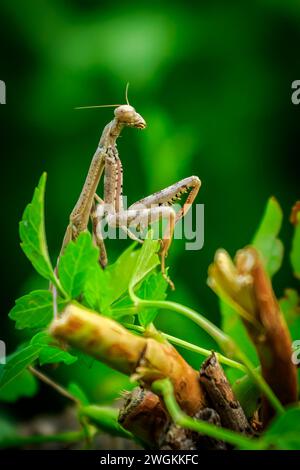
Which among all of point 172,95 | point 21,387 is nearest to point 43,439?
point 21,387

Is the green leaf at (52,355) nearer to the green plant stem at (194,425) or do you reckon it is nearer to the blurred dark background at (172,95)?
the green plant stem at (194,425)

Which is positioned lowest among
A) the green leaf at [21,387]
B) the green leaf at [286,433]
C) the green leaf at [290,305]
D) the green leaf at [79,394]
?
the green leaf at [21,387]

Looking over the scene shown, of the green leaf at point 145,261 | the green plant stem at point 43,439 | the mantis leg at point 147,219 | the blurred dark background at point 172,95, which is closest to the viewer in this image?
the green leaf at point 145,261

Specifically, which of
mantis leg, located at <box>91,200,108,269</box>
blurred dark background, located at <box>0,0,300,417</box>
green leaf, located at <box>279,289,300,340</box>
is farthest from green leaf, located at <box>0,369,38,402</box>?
blurred dark background, located at <box>0,0,300,417</box>

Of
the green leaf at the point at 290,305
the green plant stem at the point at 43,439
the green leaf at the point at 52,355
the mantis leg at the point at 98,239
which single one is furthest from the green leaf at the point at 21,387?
the green leaf at the point at 290,305

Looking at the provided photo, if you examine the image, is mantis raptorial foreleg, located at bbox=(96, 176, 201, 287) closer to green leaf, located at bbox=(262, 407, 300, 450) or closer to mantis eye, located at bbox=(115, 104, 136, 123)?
mantis eye, located at bbox=(115, 104, 136, 123)
